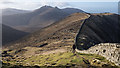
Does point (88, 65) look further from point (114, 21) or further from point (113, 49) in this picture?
point (114, 21)

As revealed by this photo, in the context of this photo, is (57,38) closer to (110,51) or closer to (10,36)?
(110,51)

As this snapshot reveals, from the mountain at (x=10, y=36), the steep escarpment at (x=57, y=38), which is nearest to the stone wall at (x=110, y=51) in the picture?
the steep escarpment at (x=57, y=38)

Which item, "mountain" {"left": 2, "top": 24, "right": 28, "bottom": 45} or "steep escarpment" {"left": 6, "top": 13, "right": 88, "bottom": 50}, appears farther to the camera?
"mountain" {"left": 2, "top": 24, "right": 28, "bottom": 45}

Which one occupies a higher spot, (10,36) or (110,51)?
(110,51)

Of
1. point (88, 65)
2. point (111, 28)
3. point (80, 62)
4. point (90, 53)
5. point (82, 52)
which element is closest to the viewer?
point (88, 65)

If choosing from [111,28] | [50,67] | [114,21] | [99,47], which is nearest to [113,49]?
[99,47]

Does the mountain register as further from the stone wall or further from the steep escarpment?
the stone wall

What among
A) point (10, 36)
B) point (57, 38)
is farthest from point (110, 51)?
point (10, 36)

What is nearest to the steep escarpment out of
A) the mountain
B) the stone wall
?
the stone wall

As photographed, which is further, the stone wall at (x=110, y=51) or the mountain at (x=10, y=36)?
the mountain at (x=10, y=36)

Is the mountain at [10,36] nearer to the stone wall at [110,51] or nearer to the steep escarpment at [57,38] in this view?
the steep escarpment at [57,38]

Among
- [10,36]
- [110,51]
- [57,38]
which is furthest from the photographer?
[10,36]
